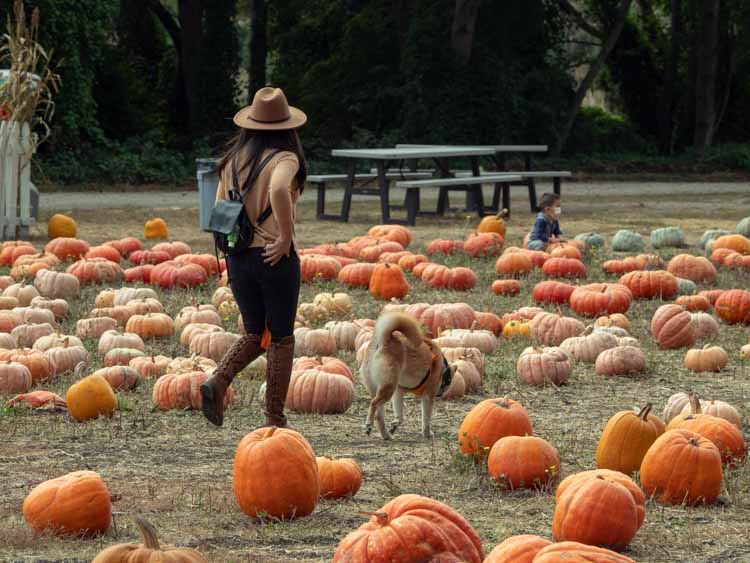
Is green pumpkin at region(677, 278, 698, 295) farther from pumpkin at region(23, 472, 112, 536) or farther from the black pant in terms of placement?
pumpkin at region(23, 472, 112, 536)

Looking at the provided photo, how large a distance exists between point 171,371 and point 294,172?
155cm

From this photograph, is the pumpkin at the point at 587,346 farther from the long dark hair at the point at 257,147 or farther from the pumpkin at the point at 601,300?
the long dark hair at the point at 257,147

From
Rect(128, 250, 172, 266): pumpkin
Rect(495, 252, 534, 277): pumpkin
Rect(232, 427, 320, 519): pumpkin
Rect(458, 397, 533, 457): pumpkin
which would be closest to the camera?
Rect(232, 427, 320, 519): pumpkin

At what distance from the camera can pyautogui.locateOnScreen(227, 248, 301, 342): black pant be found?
5.77 m

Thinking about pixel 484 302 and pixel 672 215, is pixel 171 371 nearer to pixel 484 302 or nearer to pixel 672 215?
pixel 484 302

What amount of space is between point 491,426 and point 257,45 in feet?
92.8

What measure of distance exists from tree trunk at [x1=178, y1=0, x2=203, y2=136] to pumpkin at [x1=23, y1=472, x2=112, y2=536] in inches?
1068

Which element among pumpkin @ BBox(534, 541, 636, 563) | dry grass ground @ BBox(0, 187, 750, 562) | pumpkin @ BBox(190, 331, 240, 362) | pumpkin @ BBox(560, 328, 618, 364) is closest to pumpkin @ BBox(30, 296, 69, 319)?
dry grass ground @ BBox(0, 187, 750, 562)

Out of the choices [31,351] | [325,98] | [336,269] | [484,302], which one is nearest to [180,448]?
[31,351]

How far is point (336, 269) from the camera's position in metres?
11.1

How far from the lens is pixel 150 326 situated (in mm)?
8242

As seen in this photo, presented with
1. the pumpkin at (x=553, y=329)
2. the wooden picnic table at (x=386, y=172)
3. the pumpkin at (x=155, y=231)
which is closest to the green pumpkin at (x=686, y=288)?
the pumpkin at (x=553, y=329)

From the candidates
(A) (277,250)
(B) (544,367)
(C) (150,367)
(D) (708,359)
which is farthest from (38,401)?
(D) (708,359)

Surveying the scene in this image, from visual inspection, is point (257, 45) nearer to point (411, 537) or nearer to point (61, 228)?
point (61, 228)
